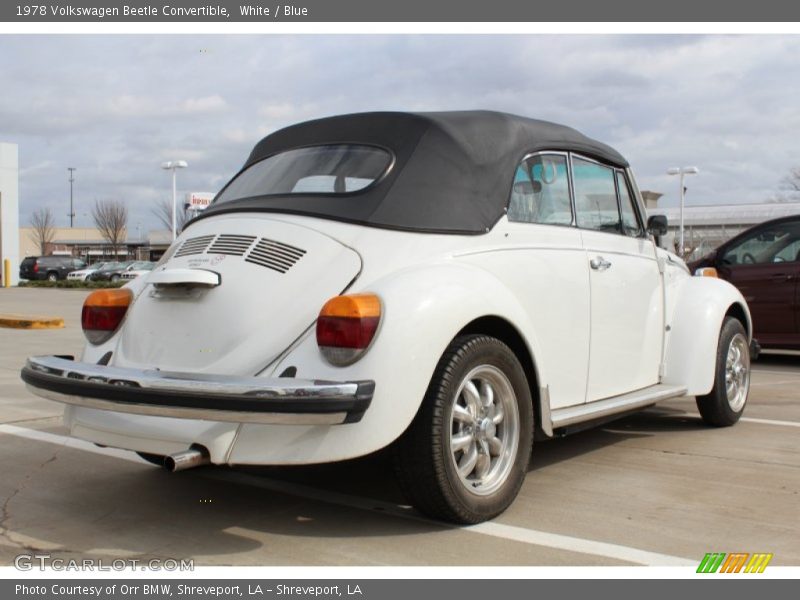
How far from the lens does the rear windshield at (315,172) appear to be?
13.8 ft

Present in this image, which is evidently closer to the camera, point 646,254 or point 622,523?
point 622,523

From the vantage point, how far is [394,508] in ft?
13.2

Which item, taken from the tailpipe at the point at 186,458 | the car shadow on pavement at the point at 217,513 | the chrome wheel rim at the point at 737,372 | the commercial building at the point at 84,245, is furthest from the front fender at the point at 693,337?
the commercial building at the point at 84,245

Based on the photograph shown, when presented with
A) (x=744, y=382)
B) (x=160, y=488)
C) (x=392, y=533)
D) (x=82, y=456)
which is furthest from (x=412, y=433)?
(x=744, y=382)

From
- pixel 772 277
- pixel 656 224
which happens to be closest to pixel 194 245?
pixel 656 224

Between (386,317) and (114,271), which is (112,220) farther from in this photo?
(386,317)

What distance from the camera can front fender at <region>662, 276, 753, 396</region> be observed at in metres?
5.58

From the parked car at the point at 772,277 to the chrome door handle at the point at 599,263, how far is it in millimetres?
5153

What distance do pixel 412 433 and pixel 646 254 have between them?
8.62ft

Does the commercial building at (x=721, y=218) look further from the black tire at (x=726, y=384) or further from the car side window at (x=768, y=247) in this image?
the black tire at (x=726, y=384)

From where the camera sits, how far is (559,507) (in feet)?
13.4

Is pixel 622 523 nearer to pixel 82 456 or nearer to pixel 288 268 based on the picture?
pixel 288 268

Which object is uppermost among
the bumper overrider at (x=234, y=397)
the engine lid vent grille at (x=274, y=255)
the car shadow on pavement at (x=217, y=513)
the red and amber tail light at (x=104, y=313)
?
the engine lid vent grille at (x=274, y=255)

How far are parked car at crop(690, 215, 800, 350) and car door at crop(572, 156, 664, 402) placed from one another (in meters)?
4.45
